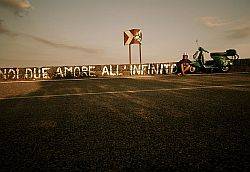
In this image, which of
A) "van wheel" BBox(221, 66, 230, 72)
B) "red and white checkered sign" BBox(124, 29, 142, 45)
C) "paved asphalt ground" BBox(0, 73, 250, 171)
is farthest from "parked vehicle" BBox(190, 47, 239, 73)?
"paved asphalt ground" BBox(0, 73, 250, 171)

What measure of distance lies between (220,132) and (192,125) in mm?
379

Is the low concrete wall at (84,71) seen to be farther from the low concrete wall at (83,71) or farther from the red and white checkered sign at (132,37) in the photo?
the red and white checkered sign at (132,37)

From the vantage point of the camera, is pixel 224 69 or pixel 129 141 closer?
pixel 129 141

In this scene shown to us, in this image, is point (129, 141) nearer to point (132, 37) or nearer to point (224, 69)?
point (224, 69)

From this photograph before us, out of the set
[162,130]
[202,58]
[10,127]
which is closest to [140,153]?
[162,130]

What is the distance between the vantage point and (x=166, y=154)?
5.76 feet

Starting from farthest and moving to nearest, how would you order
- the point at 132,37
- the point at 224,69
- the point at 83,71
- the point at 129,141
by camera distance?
the point at 132,37, the point at 83,71, the point at 224,69, the point at 129,141

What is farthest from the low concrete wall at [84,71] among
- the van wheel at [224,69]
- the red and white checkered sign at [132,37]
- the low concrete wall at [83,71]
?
the red and white checkered sign at [132,37]

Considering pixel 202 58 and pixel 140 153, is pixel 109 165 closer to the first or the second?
pixel 140 153

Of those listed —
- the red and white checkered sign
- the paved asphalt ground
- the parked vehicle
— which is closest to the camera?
the paved asphalt ground

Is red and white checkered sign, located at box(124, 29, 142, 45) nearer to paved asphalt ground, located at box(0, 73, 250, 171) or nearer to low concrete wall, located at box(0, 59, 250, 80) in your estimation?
low concrete wall, located at box(0, 59, 250, 80)

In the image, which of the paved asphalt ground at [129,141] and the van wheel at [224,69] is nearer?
the paved asphalt ground at [129,141]

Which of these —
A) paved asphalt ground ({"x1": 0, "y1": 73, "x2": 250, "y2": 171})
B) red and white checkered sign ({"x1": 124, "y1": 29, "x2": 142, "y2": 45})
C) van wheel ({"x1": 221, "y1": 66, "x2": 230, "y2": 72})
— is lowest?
paved asphalt ground ({"x1": 0, "y1": 73, "x2": 250, "y2": 171})

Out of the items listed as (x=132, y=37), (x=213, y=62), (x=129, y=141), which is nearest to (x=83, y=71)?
(x=132, y=37)
